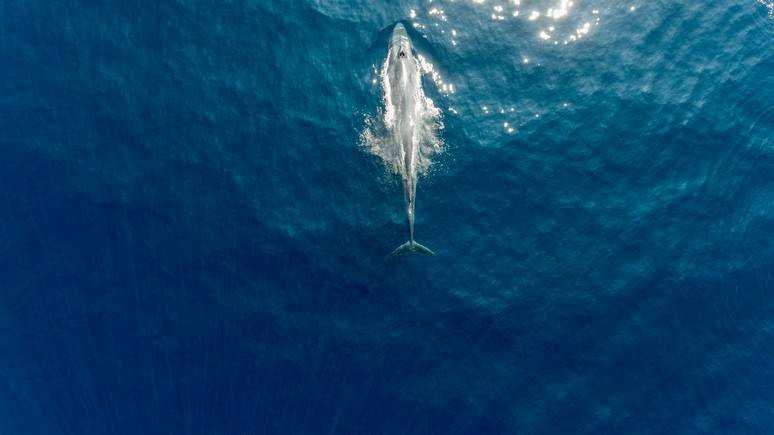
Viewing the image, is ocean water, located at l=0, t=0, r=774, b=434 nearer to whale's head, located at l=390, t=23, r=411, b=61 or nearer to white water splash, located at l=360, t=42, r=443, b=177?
white water splash, located at l=360, t=42, r=443, b=177

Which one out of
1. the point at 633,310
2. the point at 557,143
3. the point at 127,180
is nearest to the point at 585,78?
the point at 557,143

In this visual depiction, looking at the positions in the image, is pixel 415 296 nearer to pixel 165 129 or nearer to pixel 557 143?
pixel 557 143

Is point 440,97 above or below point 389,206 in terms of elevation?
above

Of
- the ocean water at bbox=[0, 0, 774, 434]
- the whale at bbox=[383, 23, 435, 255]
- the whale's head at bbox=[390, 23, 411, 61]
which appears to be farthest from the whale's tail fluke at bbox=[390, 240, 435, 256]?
the whale's head at bbox=[390, 23, 411, 61]

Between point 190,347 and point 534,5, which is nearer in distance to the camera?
point 190,347

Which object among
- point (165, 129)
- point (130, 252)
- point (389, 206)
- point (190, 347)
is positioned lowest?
point (190, 347)

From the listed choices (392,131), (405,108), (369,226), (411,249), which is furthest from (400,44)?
(411,249)
